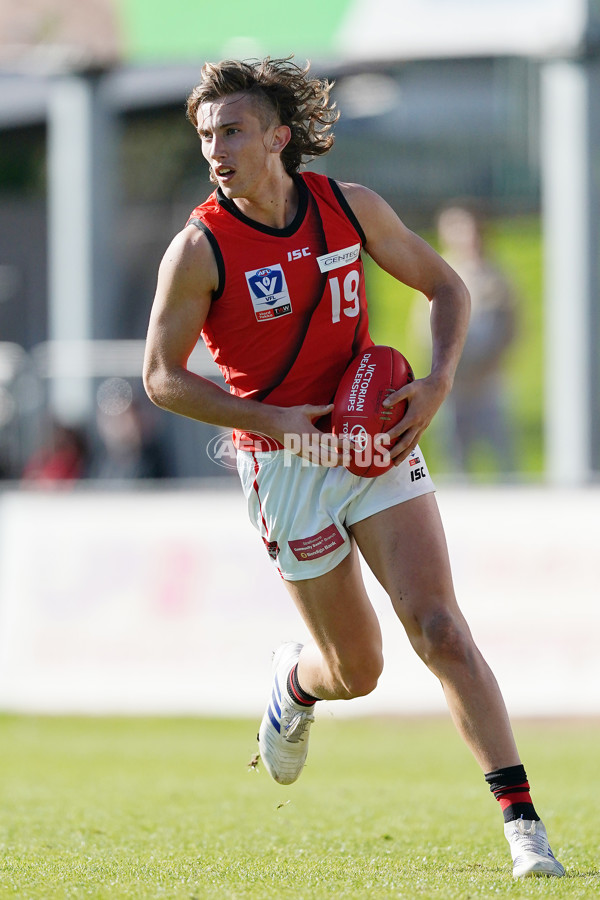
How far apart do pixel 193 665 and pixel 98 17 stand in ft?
25.7

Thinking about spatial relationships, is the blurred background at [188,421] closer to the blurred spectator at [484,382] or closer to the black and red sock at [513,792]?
the blurred spectator at [484,382]

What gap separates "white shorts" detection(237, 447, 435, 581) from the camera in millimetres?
4668

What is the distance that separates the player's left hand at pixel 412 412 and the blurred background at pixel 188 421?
536 cm

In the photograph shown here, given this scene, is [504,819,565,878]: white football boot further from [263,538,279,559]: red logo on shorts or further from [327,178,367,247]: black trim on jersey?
[327,178,367,247]: black trim on jersey

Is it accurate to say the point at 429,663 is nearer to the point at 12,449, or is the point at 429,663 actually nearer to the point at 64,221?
the point at 12,449

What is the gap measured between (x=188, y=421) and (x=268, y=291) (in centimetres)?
744

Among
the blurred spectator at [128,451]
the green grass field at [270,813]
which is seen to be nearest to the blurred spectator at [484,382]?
the blurred spectator at [128,451]

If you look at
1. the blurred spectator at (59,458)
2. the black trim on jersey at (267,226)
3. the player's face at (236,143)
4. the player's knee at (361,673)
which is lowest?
the player's knee at (361,673)

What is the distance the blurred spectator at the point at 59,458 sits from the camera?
1159 centimetres

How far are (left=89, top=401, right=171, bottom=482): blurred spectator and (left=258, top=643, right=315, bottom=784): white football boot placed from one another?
626cm

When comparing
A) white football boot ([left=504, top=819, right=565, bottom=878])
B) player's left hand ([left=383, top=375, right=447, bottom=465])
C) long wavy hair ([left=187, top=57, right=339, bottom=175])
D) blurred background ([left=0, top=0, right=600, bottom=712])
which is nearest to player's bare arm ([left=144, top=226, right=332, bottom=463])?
player's left hand ([left=383, top=375, right=447, bottom=465])

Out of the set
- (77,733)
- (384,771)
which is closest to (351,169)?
(77,733)

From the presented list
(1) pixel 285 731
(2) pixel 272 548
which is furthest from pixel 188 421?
(2) pixel 272 548

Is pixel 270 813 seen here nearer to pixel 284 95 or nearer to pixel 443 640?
pixel 443 640
